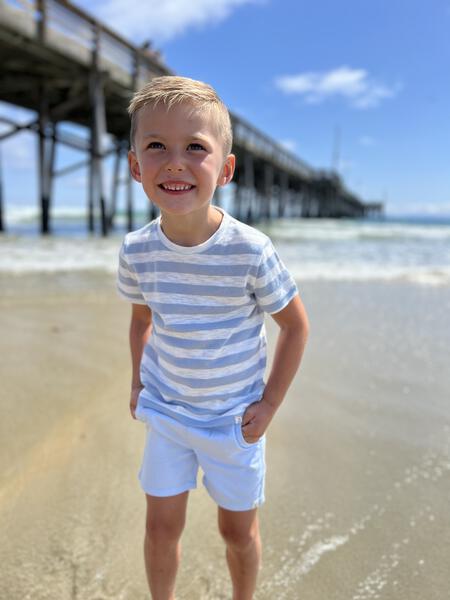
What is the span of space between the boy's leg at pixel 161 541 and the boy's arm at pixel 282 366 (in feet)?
0.90

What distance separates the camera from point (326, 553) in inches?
58.2

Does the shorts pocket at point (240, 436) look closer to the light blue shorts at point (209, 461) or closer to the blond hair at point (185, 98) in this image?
the light blue shorts at point (209, 461)

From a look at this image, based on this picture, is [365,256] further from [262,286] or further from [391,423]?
[262,286]

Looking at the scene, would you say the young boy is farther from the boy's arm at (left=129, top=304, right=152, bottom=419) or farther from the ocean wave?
the ocean wave

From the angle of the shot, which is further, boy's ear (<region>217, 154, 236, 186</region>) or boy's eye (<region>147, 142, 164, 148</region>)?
boy's ear (<region>217, 154, 236, 186</region>)

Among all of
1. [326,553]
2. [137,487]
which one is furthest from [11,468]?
[326,553]

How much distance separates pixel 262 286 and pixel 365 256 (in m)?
9.56

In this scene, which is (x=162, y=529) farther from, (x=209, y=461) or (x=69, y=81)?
(x=69, y=81)

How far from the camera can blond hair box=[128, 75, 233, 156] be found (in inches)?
41.1

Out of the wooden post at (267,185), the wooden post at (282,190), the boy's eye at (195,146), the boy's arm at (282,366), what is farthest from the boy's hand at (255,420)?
the wooden post at (282,190)

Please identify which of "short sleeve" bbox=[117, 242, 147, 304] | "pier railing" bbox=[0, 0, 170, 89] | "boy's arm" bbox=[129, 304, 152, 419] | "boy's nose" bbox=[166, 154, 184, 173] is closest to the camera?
"boy's nose" bbox=[166, 154, 184, 173]

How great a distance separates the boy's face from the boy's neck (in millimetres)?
56

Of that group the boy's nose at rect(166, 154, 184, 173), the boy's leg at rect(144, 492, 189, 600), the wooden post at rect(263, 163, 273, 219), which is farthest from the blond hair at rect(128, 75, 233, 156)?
the wooden post at rect(263, 163, 273, 219)

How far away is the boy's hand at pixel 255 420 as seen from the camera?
1171 millimetres
